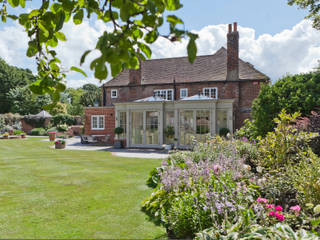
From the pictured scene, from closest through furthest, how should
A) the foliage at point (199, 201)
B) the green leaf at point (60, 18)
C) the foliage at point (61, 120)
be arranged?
1. the green leaf at point (60, 18)
2. the foliage at point (199, 201)
3. the foliage at point (61, 120)

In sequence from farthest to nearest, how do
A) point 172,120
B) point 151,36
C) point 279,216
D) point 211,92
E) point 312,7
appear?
1. point 211,92
2. point 172,120
3. point 312,7
4. point 279,216
5. point 151,36

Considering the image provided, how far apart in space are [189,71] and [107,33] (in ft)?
72.2

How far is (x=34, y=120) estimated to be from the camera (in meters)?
35.0

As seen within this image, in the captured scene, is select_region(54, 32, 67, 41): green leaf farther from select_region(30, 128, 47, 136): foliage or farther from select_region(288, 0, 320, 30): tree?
select_region(30, 128, 47, 136): foliage

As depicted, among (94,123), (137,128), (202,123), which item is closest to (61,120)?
(94,123)

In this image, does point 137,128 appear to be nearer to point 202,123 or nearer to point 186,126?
point 186,126

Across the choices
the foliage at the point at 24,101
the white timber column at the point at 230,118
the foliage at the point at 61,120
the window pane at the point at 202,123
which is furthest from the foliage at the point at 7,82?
the white timber column at the point at 230,118

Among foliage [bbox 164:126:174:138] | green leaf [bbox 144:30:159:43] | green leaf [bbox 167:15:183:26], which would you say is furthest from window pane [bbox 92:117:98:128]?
green leaf [bbox 167:15:183:26]

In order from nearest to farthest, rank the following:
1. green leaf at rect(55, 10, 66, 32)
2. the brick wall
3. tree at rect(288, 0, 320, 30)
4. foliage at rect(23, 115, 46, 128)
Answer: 1. green leaf at rect(55, 10, 66, 32)
2. tree at rect(288, 0, 320, 30)
3. the brick wall
4. foliage at rect(23, 115, 46, 128)

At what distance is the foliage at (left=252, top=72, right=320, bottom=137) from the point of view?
27.4 ft

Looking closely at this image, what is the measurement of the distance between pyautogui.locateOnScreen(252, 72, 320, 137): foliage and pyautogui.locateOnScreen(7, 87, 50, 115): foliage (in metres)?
41.5

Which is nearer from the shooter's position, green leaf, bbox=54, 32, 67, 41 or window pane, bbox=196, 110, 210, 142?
green leaf, bbox=54, 32, 67, 41

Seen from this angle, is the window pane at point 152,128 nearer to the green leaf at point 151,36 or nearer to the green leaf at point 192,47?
the green leaf at point 151,36

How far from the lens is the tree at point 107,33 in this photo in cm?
111
